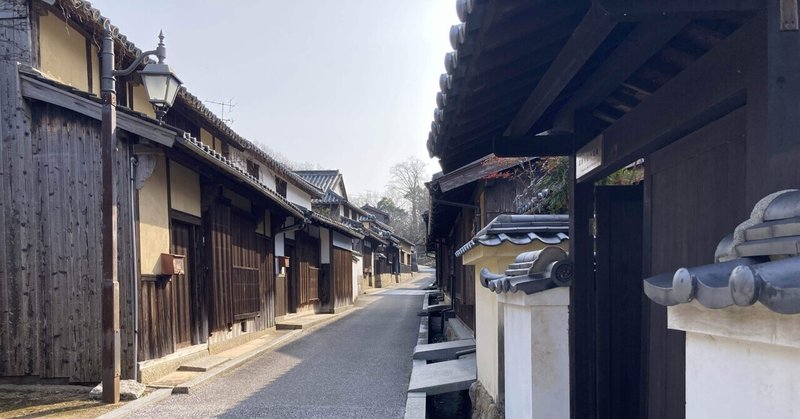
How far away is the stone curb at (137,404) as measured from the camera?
6785 mm

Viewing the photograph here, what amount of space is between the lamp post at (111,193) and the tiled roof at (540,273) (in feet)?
17.7

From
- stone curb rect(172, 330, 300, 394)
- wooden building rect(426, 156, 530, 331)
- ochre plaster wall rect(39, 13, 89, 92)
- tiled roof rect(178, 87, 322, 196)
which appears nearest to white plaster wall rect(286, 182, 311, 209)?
tiled roof rect(178, 87, 322, 196)

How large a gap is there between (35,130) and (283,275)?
32.8 ft

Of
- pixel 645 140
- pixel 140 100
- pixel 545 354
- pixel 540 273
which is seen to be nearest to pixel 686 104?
pixel 645 140

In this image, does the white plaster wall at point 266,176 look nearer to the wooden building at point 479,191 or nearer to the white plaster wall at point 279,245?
the white plaster wall at point 279,245

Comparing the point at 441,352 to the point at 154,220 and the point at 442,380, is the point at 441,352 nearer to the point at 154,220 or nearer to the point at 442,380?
the point at 442,380

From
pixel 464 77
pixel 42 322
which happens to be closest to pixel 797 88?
pixel 464 77

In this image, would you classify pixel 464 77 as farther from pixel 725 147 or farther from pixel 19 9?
pixel 19 9

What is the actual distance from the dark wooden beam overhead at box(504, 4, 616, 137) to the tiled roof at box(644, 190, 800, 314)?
1.00 meters

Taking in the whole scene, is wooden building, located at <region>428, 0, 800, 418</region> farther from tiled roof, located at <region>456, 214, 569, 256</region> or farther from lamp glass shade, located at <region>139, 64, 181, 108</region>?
lamp glass shade, located at <region>139, 64, 181, 108</region>

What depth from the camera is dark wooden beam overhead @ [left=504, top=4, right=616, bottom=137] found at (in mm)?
2421

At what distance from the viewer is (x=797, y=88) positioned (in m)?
1.83

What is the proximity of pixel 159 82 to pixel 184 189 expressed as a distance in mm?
3258

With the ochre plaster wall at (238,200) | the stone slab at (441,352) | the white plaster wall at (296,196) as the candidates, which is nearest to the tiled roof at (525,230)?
the stone slab at (441,352)
